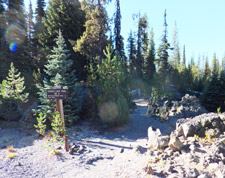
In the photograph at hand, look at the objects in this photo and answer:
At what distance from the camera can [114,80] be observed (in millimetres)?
10062

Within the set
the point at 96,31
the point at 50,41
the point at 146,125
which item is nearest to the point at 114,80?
the point at 146,125

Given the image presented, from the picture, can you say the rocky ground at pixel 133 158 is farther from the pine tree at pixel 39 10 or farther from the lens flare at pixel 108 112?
the pine tree at pixel 39 10

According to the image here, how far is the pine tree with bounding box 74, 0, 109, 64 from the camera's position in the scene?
40.9 feet

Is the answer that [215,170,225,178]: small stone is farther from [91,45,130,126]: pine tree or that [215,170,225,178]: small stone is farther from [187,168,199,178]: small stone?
[91,45,130,126]: pine tree

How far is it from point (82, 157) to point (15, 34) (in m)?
15.3

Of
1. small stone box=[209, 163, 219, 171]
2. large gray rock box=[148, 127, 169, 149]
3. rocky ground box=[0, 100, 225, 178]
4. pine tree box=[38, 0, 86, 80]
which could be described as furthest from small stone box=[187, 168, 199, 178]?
pine tree box=[38, 0, 86, 80]

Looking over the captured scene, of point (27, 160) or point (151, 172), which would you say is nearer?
point (151, 172)

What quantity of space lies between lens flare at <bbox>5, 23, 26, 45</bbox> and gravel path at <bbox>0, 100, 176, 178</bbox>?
33.4 feet

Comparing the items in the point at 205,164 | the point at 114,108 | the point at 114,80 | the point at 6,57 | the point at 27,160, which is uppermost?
the point at 6,57

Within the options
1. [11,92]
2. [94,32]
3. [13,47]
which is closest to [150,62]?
[94,32]

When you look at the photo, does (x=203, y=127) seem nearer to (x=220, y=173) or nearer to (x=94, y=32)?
(x=220, y=173)

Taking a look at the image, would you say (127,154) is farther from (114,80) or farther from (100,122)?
(114,80)

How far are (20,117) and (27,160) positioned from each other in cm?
678

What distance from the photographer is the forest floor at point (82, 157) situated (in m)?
4.88
